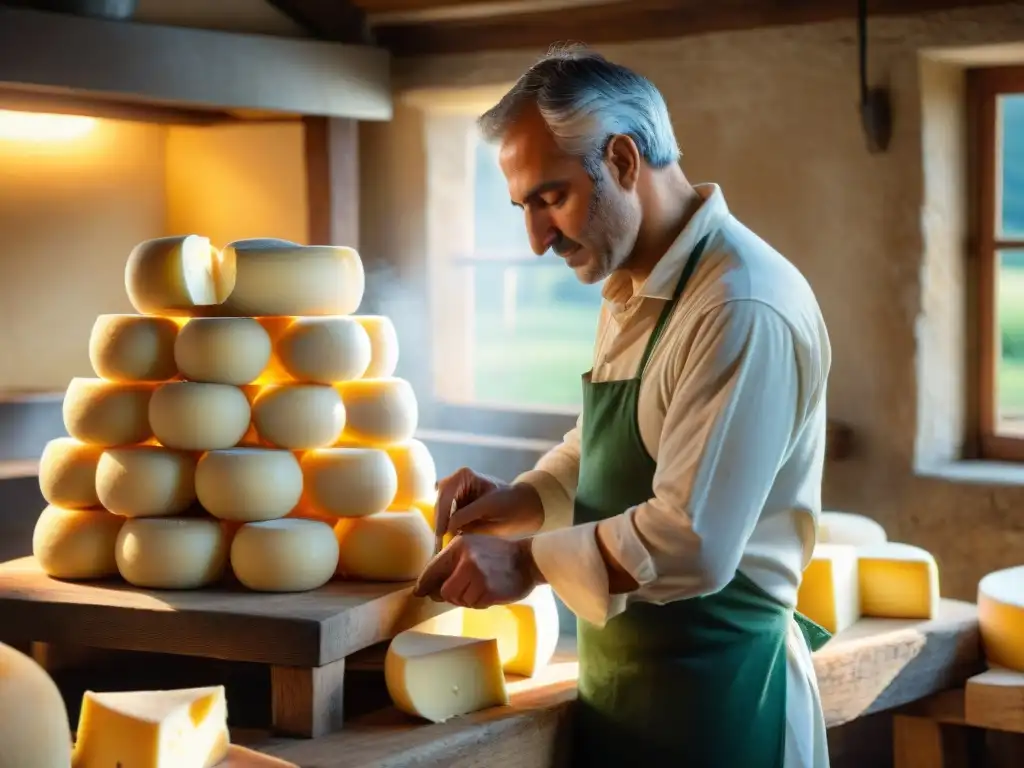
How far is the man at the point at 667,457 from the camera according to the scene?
201 centimetres

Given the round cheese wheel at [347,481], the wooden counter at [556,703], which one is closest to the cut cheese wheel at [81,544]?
the round cheese wheel at [347,481]

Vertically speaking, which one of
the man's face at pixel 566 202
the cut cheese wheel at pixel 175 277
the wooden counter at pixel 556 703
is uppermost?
the man's face at pixel 566 202

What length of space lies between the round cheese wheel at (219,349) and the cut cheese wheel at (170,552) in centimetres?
27

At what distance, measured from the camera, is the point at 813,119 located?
3.79m

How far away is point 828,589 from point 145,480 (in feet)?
4.85

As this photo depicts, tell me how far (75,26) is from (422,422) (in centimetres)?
178

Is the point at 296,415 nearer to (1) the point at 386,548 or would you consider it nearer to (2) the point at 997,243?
(1) the point at 386,548

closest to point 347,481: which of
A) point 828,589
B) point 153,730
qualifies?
point 153,730

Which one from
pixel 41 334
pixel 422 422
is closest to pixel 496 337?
pixel 422 422

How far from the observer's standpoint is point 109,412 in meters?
2.56

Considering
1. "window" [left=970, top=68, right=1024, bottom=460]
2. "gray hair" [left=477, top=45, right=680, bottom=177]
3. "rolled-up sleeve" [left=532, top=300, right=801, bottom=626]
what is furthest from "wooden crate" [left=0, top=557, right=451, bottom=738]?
"window" [left=970, top=68, right=1024, bottom=460]

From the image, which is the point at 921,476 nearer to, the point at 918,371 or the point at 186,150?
the point at 918,371

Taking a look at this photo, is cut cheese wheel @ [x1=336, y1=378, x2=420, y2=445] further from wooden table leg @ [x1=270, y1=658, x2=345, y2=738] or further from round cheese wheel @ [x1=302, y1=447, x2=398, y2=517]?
wooden table leg @ [x1=270, y1=658, x2=345, y2=738]

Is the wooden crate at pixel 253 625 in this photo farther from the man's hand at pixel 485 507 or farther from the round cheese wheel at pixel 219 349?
the round cheese wheel at pixel 219 349
